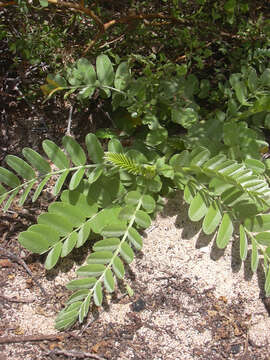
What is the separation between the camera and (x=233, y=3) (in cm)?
154

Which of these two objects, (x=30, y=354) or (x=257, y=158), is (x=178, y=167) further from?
(x=30, y=354)

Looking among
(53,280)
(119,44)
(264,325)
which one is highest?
(119,44)

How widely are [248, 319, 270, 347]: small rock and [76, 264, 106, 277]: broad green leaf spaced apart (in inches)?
23.1

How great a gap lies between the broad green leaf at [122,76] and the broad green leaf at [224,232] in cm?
65

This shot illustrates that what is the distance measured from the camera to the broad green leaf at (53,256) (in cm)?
147

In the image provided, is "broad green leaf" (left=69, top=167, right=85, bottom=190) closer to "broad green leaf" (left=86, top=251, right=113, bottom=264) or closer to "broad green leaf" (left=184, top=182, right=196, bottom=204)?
"broad green leaf" (left=86, top=251, right=113, bottom=264)

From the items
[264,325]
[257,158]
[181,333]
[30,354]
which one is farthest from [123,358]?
[257,158]

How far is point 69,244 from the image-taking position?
149 centimetres

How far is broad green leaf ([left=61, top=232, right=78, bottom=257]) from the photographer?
148 centimetres

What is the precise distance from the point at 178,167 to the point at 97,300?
0.56 meters

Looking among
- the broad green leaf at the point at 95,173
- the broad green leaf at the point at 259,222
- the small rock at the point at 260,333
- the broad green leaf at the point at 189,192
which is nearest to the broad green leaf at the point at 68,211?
the broad green leaf at the point at 95,173

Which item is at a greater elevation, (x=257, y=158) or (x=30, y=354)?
(x=257, y=158)

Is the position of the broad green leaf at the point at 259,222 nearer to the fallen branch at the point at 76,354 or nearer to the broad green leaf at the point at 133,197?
the broad green leaf at the point at 133,197

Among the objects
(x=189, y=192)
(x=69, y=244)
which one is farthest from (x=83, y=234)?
(x=189, y=192)
